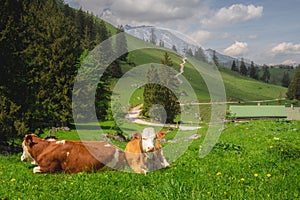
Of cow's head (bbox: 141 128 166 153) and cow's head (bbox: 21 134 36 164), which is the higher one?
cow's head (bbox: 141 128 166 153)

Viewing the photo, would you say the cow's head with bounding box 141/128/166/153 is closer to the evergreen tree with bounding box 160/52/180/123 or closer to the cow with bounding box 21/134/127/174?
the cow with bounding box 21/134/127/174

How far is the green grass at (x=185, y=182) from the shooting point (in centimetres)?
593

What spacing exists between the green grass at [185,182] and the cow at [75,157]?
0.54 m

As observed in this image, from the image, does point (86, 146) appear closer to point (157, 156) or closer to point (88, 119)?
point (157, 156)

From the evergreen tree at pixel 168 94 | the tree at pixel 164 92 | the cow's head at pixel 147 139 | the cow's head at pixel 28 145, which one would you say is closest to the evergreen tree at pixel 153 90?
the tree at pixel 164 92

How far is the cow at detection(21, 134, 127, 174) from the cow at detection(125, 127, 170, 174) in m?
0.46

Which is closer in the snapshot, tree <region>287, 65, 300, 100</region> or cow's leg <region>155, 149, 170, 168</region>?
cow's leg <region>155, 149, 170, 168</region>

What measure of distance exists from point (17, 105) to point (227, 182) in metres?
13.8

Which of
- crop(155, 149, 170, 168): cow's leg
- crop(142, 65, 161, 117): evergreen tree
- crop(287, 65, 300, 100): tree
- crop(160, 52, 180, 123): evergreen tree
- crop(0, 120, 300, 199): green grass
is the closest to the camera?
crop(0, 120, 300, 199): green grass

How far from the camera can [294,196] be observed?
221 inches

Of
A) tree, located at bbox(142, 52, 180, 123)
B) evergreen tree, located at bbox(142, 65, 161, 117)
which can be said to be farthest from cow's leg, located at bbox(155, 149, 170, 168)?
evergreen tree, located at bbox(142, 65, 161, 117)

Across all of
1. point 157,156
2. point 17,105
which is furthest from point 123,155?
Result: point 17,105

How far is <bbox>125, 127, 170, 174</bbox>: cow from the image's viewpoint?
32.4 feet

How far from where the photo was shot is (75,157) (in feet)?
33.4
